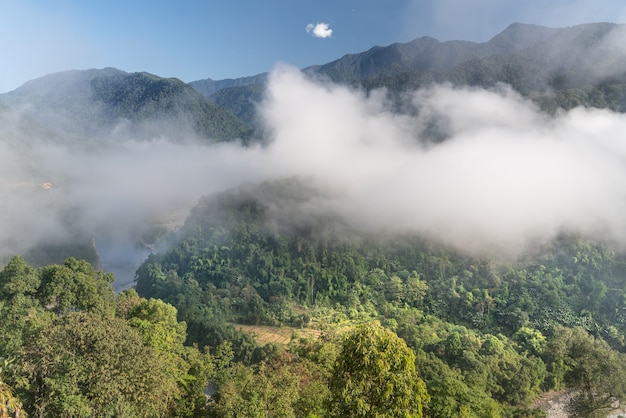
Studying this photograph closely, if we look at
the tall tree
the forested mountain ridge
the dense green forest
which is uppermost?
the forested mountain ridge

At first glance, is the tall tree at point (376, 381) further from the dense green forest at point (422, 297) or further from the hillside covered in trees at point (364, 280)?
the dense green forest at point (422, 297)

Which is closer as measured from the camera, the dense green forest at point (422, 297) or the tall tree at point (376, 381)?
the tall tree at point (376, 381)

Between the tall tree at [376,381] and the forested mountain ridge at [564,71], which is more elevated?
the forested mountain ridge at [564,71]

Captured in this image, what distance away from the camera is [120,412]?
19.0 metres

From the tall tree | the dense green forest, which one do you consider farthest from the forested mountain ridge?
the tall tree

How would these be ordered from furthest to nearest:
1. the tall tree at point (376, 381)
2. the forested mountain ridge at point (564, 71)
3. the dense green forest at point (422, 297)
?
the forested mountain ridge at point (564, 71)
the dense green forest at point (422, 297)
the tall tree at point (376, 381)

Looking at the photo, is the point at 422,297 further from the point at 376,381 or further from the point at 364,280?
the point at 376,381

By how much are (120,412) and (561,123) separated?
169099 mm

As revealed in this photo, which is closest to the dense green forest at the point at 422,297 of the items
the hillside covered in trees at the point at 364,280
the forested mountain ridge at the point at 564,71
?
the hillside covered in trees at the point at 364,280

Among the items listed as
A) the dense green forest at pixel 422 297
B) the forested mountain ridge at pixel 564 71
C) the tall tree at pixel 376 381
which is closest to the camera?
the tall tree at pixel 376 381

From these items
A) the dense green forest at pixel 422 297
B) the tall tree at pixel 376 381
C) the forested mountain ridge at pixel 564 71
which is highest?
the forested mountain ridge at pixel 564 71

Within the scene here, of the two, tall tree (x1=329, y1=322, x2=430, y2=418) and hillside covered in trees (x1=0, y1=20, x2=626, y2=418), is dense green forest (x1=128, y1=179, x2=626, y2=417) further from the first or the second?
tall tree (x1=329, y1=322, x2=430, y2=418)

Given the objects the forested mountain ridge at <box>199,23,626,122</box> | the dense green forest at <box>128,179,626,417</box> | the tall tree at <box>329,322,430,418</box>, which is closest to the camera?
the tall tree at <box>329,322,430,418</box>

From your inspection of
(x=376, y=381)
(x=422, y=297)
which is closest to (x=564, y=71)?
(x=422, y=297)
